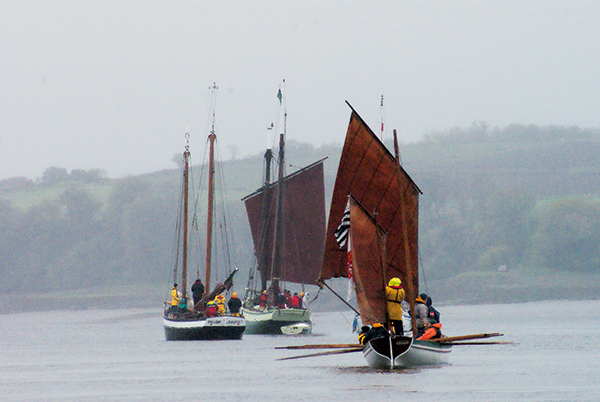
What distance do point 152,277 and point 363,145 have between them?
15458 cm

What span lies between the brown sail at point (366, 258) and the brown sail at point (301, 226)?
1413 inches

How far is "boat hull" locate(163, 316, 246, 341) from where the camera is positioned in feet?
198

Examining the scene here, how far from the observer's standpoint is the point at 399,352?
117 ft

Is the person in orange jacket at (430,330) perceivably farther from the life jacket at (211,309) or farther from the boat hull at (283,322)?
the boat hull at (283,322)

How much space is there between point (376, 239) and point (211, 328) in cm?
2509

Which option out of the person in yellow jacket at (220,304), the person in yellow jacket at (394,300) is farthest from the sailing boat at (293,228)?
the person in yellow jacket at (394,300)

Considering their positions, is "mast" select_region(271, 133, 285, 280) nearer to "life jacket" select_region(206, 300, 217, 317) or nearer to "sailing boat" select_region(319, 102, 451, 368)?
"life jacket" select_region(206, 300, 217, 317)

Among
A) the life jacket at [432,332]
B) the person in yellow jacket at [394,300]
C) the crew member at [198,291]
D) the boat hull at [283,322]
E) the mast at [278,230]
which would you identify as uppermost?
the mast at [278,230]

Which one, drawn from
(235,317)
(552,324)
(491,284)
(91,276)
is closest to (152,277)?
(91,276)

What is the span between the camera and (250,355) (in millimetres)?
50500

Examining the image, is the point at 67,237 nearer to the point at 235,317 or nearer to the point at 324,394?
the point at 235,317

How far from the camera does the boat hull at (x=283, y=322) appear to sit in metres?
69.8

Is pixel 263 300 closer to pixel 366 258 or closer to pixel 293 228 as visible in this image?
pixel 293 228

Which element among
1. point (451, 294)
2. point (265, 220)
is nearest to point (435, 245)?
point (451, 294)
